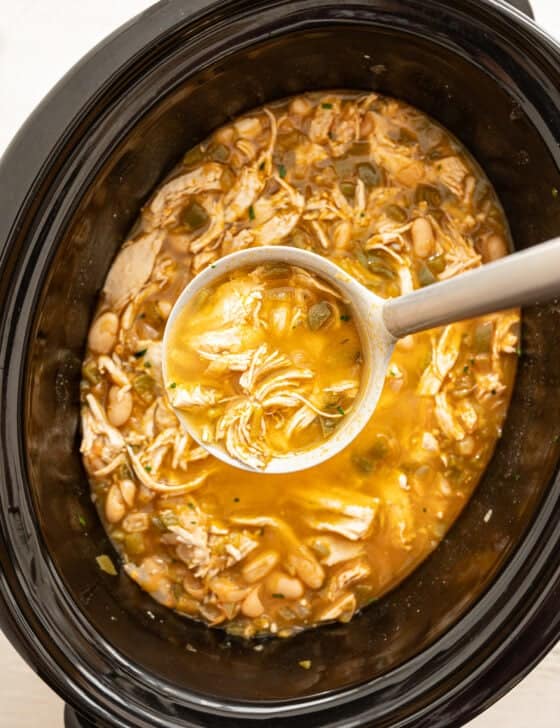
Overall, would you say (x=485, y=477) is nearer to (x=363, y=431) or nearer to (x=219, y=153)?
(x=363, y=431)

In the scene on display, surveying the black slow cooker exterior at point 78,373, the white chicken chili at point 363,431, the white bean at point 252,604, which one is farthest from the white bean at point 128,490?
the white bean at point 252,604

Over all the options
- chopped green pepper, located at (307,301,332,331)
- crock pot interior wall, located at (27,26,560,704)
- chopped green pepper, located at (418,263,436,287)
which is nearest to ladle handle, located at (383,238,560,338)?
chopped green pepper, located at (307,301,332,331)

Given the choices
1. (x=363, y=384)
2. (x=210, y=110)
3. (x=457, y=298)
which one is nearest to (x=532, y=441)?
(x=363, y=384)

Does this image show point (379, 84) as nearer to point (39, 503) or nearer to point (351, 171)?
point (351, 171)

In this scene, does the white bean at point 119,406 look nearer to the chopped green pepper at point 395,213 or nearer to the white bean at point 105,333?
the white bean at point 105,333

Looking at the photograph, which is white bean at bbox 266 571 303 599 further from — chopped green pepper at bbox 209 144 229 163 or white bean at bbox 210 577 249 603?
chopped green pepper at bbox 209 144 229 163

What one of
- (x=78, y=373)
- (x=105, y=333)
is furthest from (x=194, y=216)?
(x=78, y=373)
